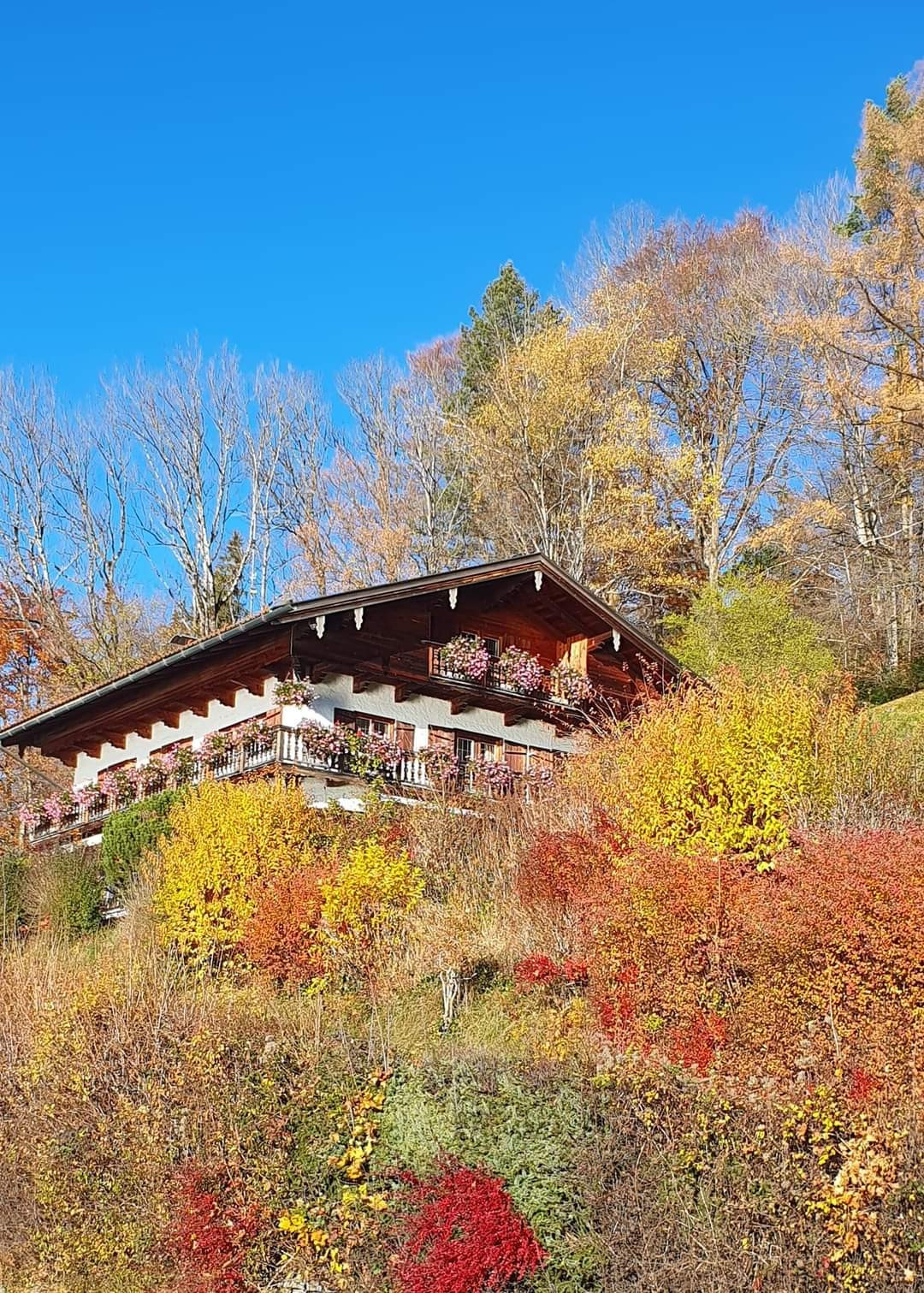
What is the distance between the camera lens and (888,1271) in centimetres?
702

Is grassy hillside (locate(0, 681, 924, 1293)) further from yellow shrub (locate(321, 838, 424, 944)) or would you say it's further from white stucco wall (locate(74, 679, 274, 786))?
white stucco wall (locate(74, 679, 274, 786))

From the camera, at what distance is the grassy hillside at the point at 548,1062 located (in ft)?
25.4

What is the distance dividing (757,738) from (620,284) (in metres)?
31.0

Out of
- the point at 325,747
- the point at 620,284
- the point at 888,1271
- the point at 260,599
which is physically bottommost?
the point at 888,1271

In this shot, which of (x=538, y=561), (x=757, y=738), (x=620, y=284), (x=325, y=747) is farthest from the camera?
(x=620, y=284)

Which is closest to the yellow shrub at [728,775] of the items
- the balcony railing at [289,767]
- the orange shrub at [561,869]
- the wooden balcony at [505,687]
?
the orange shrub at [561,869]

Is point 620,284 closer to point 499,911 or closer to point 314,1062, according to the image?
point 499,911

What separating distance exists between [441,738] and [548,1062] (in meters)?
15.9

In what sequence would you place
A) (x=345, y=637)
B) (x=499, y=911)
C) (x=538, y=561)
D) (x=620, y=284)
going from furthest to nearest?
(x=620, y=284) → (x=538, y=561) → (x=345, y=637) → (x=499, y=911)

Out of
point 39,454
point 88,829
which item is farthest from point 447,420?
point 88,829

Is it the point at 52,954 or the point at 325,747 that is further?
the point at 325,747

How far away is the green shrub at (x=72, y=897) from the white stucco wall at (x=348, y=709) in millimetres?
4227

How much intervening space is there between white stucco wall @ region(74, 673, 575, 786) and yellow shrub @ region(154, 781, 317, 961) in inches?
211

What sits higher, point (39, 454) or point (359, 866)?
point (39, 454)
